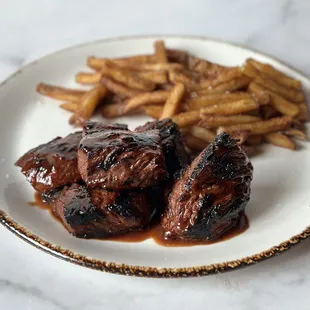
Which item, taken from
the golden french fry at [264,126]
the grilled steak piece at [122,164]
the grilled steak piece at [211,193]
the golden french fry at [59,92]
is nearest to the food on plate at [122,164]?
the grilled steak piece at [122,164]

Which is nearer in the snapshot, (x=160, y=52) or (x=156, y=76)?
(x=156, y=76)

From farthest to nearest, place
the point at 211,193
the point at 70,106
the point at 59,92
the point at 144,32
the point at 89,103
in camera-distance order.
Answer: the point at 144,32 < the point at 59,92 < the point at 70,106 < the point at 89,103 < the point at 211,193

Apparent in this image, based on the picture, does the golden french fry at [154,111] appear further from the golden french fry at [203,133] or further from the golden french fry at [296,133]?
the golden french fry at [296,133]

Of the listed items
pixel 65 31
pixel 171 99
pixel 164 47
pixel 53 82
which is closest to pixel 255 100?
pixel 171 99

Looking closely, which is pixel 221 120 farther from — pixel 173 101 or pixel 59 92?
pixel 59 92

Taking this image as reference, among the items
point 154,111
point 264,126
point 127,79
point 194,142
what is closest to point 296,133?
point 264,126

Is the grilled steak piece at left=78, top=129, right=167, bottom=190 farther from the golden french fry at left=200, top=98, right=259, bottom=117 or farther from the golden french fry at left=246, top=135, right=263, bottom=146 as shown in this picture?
the golden french fry at left=246, top=135, right=263, bottom=146
